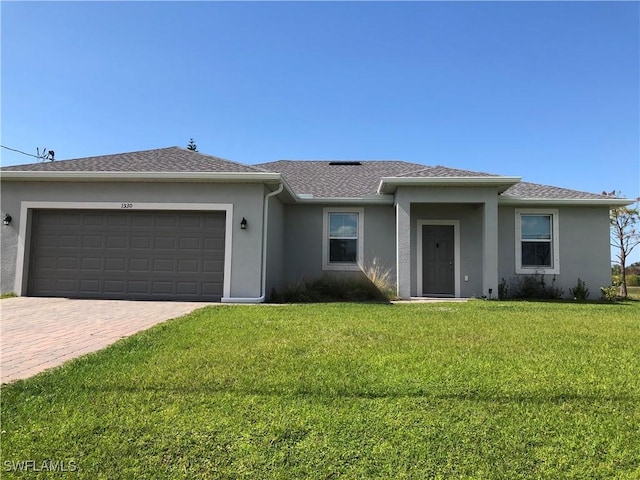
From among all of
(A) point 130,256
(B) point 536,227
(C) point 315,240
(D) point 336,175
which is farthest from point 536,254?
(A) point 130,256

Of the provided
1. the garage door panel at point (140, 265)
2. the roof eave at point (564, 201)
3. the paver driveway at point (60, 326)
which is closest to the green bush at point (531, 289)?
the roof eave at point (564, 201)

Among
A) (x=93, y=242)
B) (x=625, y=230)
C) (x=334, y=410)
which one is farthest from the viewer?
(x=625, y=230)

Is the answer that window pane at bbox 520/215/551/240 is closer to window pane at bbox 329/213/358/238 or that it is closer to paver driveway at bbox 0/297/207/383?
window pane at bbox 329/213/358/238

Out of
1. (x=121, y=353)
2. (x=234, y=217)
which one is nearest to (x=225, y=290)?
(x=234, y=217)

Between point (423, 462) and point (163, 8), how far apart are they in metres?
10.6

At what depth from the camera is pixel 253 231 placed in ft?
30.6

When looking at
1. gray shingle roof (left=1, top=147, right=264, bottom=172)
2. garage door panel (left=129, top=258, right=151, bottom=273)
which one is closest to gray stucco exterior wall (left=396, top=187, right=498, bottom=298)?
gray shingle roof (left=1, top=147, right=264, bottom=172)

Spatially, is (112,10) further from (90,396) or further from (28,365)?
(90,396)

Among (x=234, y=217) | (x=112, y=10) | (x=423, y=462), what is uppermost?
(x=112, y=10)

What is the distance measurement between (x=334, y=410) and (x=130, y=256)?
8.51m

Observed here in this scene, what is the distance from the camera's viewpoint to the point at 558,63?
36.3 ft

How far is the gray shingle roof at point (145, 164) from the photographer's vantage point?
31.3 feet

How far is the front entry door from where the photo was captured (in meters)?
11.7

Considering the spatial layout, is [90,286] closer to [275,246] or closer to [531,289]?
[275,246]
